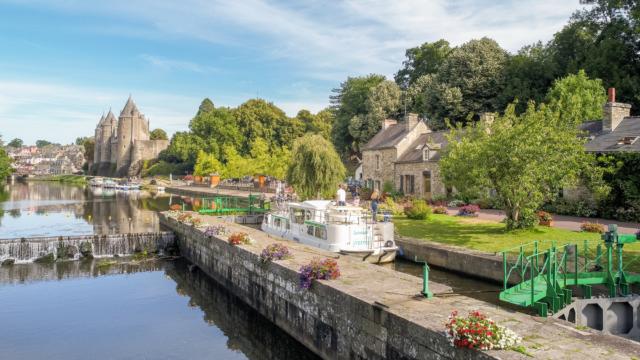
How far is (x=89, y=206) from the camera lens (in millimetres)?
57625

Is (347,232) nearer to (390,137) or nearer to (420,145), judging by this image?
(420,145)

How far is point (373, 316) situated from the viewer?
11055 millimetres

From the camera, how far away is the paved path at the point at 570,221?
2488 centimetres

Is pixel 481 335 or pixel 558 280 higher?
pixel 481 335

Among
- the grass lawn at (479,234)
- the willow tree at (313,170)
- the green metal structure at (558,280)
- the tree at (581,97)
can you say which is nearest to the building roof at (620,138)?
the tree at (581,97)

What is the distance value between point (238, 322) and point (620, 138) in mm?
24979

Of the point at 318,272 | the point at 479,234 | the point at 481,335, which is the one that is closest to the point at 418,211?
the point at 479,234

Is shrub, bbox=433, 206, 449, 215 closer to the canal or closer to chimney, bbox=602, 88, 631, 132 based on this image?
the canal

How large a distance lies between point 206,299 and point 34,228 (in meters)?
24.1

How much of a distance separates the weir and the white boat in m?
10.3

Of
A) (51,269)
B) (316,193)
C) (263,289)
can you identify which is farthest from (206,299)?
→ (316,193)

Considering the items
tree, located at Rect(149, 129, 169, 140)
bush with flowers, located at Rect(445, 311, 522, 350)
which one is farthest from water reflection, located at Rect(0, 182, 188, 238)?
tree, located at Rect(149, 129, 169, 140)

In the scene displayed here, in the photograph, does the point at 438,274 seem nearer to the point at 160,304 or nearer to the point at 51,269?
the point at 160,304

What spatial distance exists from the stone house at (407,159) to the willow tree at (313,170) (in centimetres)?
673
